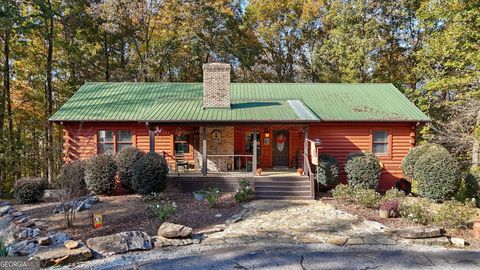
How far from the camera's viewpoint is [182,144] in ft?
48.3

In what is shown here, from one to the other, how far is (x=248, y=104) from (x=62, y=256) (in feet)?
32.8

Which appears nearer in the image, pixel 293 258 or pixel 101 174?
pixel 293 258

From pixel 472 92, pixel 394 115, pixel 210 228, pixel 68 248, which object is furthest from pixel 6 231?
pixel 472 92

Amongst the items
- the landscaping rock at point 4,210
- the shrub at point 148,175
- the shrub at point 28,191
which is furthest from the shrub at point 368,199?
the shrub at point 28,191

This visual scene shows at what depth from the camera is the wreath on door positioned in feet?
49.0

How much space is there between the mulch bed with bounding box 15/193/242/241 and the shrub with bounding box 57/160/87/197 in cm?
88

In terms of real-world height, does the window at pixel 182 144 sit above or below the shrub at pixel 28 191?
above

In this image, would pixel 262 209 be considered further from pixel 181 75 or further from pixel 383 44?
pixel 181 75

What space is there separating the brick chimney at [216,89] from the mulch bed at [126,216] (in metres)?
4.61

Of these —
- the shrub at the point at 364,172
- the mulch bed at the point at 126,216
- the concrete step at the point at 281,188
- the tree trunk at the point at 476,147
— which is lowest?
the mulch bed at the point at 126,216

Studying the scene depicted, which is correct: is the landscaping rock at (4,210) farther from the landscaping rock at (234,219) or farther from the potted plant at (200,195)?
the landscaping rock at (234,219)

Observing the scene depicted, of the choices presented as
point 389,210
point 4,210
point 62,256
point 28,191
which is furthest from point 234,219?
point 28,191

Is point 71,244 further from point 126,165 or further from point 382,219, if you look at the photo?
point 382,219

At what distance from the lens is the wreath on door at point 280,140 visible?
14.9 m
